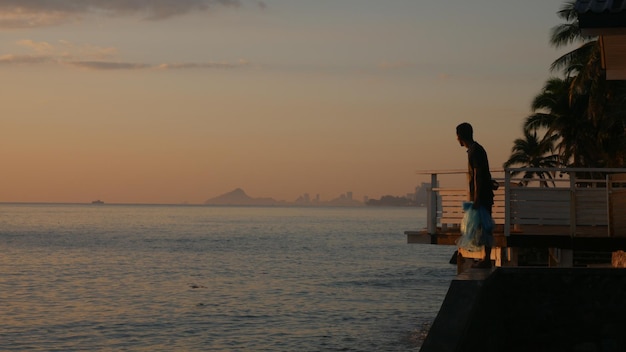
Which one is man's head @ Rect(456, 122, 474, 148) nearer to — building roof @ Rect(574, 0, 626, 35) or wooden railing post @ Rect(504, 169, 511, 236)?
building roof @ Rect(574, 0, 626, 35)

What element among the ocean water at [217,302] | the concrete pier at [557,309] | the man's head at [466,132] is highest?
the man's head at [466,132]

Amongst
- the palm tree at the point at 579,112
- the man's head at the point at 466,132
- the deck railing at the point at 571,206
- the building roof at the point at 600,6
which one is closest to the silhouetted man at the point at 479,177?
the man's head at the point at 466,132

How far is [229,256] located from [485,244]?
68185 mm

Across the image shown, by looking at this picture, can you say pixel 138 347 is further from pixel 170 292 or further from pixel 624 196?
pixel 170 292

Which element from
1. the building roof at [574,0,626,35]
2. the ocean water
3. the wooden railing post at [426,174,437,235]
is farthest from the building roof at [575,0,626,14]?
the ocean water

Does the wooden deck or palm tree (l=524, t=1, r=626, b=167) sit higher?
palm tree (l=524, t=1, r=626, b=167)

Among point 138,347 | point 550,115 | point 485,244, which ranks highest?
point 550,115

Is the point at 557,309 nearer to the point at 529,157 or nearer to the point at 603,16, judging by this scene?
the point at 603,16

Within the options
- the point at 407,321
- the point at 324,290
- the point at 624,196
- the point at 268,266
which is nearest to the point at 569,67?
the point at 324,290

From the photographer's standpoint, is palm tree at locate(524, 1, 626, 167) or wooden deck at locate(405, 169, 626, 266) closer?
wooden deck at locate(405, 169, 626, 266)

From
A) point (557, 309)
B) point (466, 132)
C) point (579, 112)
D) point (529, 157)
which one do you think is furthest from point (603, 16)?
point (529, 157)

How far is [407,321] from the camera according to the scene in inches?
1296

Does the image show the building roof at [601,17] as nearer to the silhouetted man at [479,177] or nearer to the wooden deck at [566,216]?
the silhouetted man at [479,177]

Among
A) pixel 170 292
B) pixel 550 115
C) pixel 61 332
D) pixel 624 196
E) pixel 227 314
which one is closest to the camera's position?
pixel 624 196
